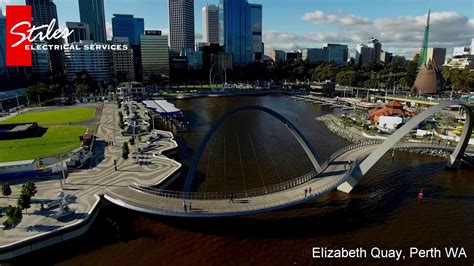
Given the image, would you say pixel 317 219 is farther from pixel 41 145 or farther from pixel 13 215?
pixel 41 145

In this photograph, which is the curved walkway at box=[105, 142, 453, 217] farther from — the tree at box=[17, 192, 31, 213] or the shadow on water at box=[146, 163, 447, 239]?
the tree at box=[17, 192, 31, 213]

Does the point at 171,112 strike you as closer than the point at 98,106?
Yes

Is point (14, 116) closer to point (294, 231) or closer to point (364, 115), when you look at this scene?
point (294, 231)

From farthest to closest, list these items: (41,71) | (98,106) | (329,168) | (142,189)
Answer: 1. (41,71)
2. (98,106)
3. (329,168)
4. (142,189)

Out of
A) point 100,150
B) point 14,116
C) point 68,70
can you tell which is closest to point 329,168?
point 100,150

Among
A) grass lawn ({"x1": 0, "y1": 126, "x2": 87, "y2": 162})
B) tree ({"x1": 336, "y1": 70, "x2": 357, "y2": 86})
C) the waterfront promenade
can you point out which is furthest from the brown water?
tree ({"x1": 336, "y1": 70, "x2": 357, "y2": 86})
